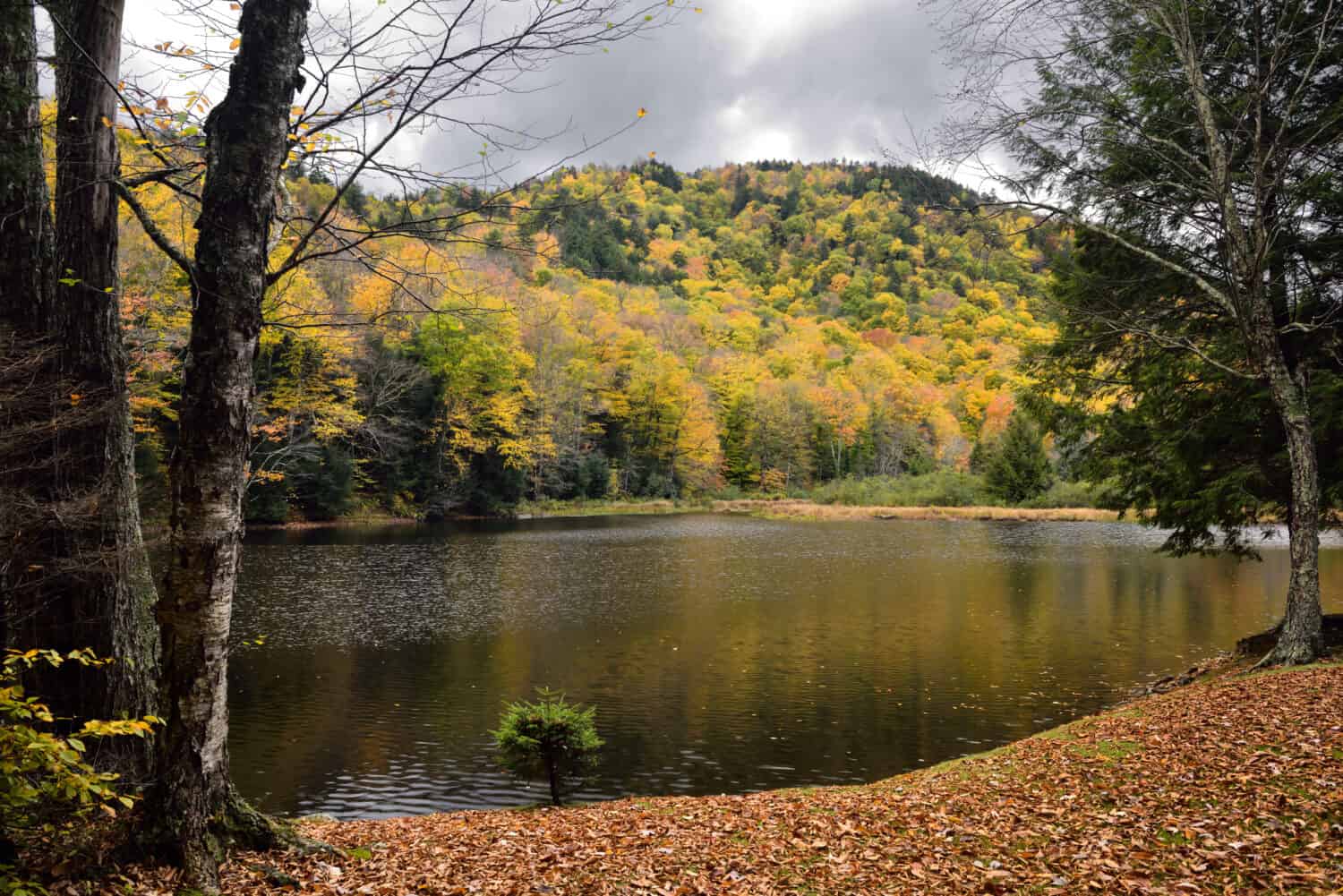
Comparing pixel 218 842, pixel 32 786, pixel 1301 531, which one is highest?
pixel 1301 531

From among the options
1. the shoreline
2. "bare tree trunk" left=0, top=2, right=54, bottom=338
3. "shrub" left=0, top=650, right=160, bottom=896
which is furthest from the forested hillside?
"shrub" left=0, top=650, right=160, bottom=896

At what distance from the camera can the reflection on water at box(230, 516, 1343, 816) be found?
8.83 metres

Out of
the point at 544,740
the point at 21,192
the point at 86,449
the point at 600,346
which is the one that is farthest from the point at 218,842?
the point at 600,346

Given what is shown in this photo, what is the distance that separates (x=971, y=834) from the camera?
479cm

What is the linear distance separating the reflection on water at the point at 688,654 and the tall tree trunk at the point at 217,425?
4107 millimetres

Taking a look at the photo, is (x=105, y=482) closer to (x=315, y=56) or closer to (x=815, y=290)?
(x=315, y=56)

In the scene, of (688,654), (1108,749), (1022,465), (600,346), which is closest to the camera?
(1108,749)

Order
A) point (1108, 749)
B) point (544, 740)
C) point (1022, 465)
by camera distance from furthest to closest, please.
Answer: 1. point (1022, 465)
2. point (544, 740)
3. point (1108, 749)

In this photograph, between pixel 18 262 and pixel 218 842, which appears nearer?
pixel 218 842

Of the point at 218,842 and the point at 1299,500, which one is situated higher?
the point at 1299,500

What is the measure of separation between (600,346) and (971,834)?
55.9 metres

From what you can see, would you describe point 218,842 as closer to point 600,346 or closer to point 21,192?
point 21,192

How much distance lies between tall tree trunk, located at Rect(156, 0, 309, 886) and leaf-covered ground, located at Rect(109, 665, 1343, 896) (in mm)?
431

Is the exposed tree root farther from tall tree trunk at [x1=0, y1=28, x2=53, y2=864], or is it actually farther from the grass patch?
the grass patch
